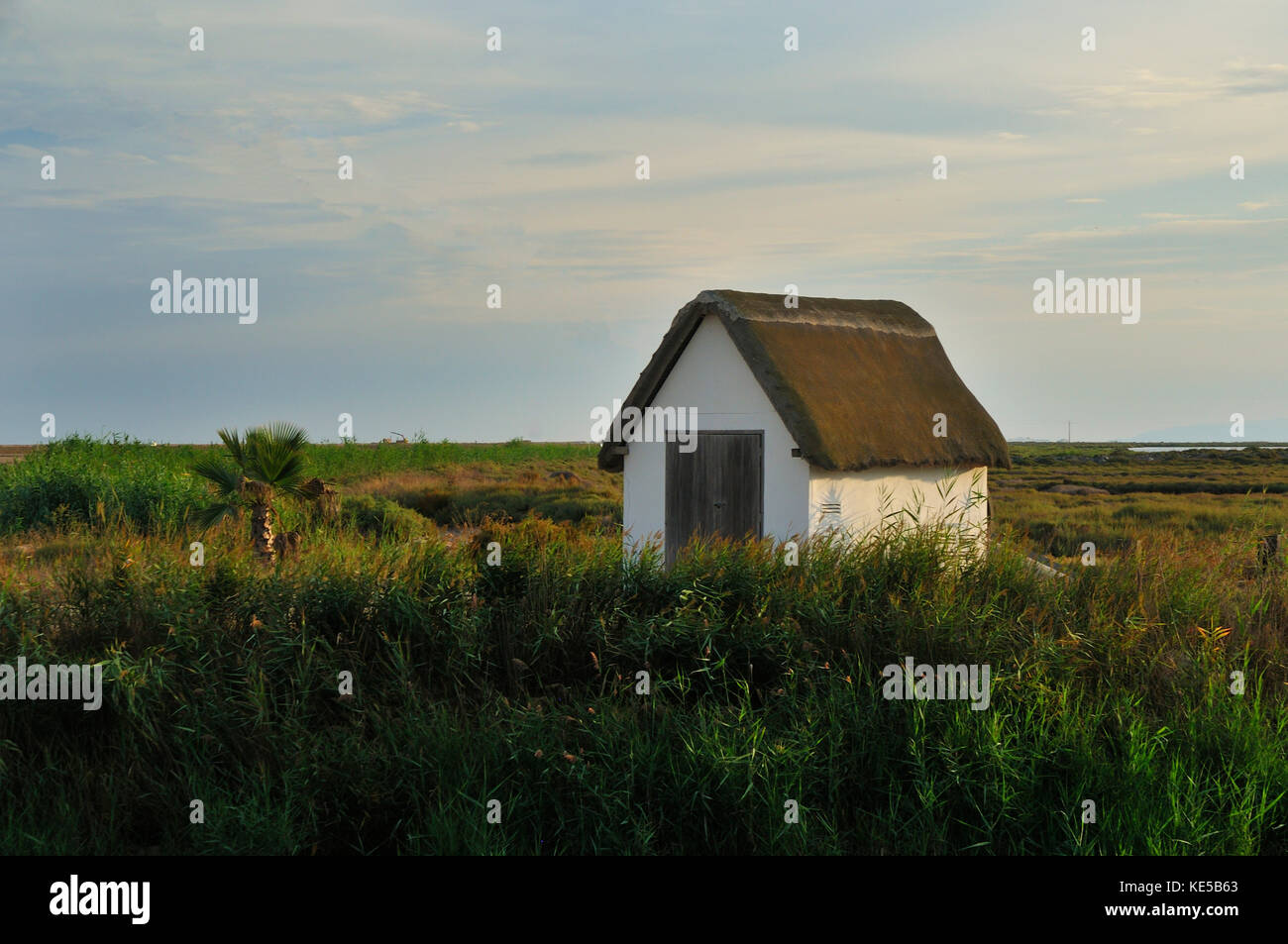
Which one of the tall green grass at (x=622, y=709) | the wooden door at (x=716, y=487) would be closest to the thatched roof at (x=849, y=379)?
the wooden door at (x=716, y=487)

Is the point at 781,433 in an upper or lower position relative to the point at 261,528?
upper

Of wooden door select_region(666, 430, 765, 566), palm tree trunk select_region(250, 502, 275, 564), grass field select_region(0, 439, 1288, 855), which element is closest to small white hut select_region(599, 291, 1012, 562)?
wooden door select_region(666, 430, 765, 566)

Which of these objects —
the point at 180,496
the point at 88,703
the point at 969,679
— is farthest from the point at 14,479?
the point at 969,679

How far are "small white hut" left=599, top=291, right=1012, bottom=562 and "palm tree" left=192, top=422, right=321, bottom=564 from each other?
14.7 ft

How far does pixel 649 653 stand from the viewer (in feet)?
28.8

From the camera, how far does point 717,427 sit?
47.9 feet

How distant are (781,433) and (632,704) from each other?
6.43 m

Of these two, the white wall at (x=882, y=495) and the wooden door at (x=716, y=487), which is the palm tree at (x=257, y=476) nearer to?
the wooden door at (x=716, y=487)

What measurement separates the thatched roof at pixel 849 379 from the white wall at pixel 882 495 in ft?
0.74

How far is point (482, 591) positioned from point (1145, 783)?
5.50m

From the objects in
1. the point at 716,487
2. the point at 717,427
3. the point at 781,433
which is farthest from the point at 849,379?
the point at 716,487

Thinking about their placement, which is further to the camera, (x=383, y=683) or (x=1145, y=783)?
(x=383, y=683)

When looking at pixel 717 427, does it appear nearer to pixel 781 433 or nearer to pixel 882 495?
pixel 781 433

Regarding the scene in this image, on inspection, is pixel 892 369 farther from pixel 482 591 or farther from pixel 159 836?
pixel 159 836
